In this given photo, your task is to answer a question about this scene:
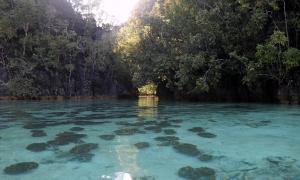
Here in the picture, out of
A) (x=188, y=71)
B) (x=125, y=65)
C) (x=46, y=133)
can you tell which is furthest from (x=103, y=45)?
(x=46, y=133)

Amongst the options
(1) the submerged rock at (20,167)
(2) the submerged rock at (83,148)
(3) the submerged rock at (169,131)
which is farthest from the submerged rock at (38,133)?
(3) the submerged rock at (169,131)

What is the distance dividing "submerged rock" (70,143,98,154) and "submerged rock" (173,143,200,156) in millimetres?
1599

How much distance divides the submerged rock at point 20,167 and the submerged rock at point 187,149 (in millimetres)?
2374

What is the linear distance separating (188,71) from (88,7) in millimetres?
25719

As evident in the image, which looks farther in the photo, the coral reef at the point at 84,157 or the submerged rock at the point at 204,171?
the coral reef at the point at 84,157

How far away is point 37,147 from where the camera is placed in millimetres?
4188

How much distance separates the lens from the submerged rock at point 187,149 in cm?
385

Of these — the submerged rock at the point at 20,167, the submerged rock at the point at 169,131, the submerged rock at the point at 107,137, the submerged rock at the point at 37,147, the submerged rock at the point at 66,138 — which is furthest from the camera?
the submerged rock at the point at 169,131

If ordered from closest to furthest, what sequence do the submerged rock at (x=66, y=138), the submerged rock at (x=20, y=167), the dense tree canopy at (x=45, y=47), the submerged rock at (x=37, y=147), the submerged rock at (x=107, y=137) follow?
the submerged rock at (x=20, y=167)
the submerged rock at (x=37, y=147)
the submerged rock at (x=66, y=138)
the submerged rock at (x=107, y=137)
the dense tree canopy at (x=45, y=47)

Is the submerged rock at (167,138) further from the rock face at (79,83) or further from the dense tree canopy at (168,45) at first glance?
the rock face at (79,83)

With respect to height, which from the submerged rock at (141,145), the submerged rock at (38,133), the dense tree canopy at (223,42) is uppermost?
the dense tree canopy at (223,42)

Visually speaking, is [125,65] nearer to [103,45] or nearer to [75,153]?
[103,45]

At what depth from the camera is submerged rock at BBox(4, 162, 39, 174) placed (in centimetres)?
300

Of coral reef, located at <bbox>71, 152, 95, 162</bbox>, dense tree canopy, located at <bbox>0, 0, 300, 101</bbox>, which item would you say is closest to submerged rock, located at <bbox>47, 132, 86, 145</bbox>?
coral reef, located at <bbox>71, 152, 95, 162</bbox>
